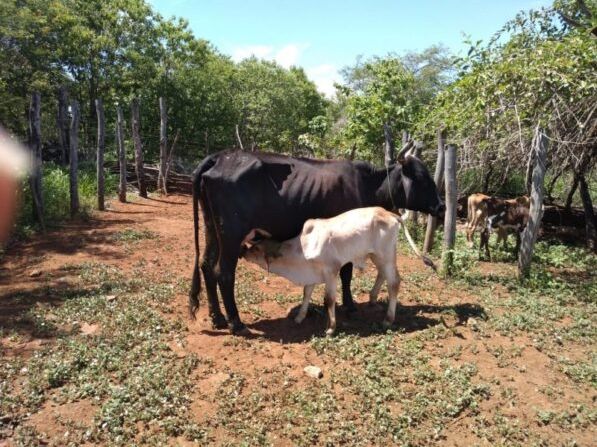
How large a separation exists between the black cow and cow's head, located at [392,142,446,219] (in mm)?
13

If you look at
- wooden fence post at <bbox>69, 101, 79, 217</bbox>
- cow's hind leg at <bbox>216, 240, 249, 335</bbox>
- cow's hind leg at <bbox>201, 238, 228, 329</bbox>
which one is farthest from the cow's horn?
wooden fence post at <bbox>69, 101, 79, 217</bbox>

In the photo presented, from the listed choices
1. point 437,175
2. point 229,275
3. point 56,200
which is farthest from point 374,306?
point 56,200

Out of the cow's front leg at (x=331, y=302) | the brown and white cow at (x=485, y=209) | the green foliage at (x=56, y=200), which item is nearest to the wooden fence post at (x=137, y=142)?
the green foliage at (x=56, y=200)

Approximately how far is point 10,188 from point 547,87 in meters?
11.1

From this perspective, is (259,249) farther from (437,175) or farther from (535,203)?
(437,175)

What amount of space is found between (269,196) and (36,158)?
7201 millimetres

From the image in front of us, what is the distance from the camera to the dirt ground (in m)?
4.09

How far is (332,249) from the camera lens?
575 cm

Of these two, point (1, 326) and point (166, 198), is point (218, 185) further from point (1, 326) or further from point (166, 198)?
point (166, 198)

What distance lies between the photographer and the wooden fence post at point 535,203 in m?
A: 7.68

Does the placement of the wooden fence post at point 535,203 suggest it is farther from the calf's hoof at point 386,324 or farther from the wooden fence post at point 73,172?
the wooden fence post at point 73,172

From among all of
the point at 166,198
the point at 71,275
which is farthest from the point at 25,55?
the point at 71,275

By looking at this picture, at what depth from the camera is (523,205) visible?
10.4 meters

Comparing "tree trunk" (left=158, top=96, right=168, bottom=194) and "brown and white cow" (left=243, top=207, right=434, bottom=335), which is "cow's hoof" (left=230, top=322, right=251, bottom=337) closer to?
"brown and white cow" (left=243, top=207, right=434, bottom=335)
